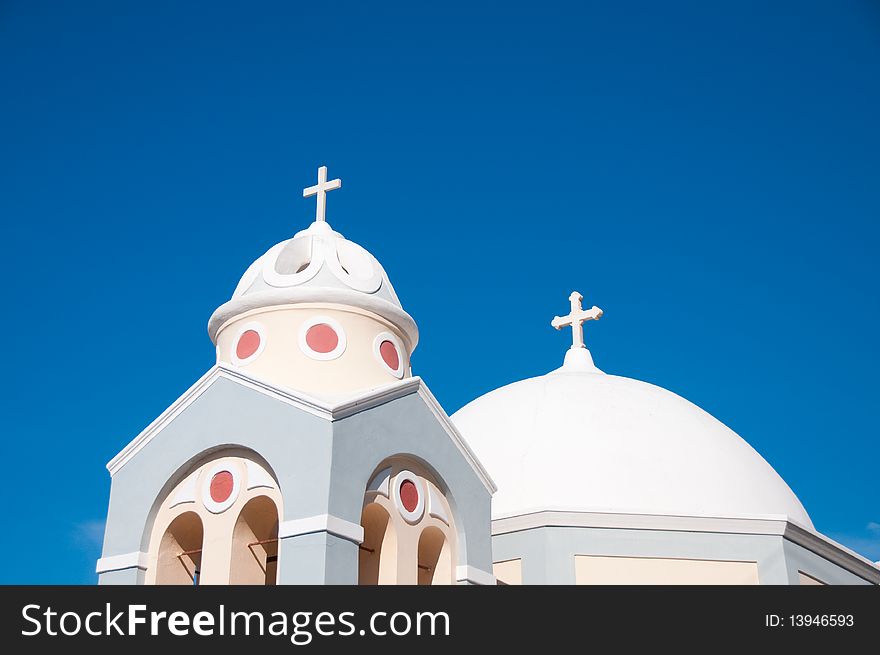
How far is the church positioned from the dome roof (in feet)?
0.08

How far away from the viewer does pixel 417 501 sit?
12.4m

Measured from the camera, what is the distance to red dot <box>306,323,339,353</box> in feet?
42.5

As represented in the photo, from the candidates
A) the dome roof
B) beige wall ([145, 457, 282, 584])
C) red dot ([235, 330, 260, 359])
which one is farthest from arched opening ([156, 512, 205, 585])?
the dome roof

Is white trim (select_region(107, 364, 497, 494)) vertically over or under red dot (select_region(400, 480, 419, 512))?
over

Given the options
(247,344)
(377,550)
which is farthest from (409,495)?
(247,344)

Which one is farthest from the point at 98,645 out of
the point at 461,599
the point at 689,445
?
the point at 689,445

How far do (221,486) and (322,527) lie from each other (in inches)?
62.8

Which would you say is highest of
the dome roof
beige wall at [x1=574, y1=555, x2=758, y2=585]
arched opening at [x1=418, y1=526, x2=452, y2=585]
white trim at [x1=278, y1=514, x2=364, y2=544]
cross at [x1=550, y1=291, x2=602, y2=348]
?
cross at [x1=550, y1=291, x2=602, y2=348]

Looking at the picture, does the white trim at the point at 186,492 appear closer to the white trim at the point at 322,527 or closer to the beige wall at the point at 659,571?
the white trim at the point at 322,527

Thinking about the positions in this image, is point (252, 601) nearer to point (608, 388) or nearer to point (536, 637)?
point (536, 637)

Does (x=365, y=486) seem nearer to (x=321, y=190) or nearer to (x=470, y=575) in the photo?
(x=470, y=575)

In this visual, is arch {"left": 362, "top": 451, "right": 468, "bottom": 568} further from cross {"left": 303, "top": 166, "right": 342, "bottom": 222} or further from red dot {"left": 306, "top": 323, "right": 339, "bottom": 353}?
cross {"left": 303, "top": 166, "right": 342, "bottom": 222}

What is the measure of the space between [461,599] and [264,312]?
4.61 m

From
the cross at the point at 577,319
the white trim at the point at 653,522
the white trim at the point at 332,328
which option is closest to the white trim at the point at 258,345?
the white trim at the point at 332,328
